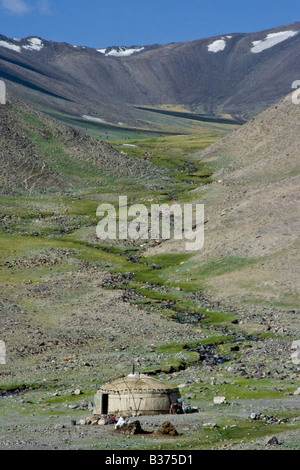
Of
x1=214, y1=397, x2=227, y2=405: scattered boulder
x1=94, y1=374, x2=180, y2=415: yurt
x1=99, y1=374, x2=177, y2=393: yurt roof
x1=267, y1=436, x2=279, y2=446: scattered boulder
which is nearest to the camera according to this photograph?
x1=267, y1=436, x2=279, y2=446: scattered boulder

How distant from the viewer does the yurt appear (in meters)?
44.6

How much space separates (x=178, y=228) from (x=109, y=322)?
189 feet

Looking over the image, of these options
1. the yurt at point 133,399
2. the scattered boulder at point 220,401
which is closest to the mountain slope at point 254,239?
the scattered boulder at point 220,401

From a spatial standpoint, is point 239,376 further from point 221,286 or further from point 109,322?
point 221,286

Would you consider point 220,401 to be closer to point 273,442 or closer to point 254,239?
point 273,442

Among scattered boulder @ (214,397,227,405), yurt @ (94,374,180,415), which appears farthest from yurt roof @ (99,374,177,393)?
scattered boulder @ (214,397,227,405)

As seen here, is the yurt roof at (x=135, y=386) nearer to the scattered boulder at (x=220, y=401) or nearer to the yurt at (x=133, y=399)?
the yurt at (x=133, y=399)

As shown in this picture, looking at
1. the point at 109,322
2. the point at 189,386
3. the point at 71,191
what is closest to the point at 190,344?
the point at 109,322

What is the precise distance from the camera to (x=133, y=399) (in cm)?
4466

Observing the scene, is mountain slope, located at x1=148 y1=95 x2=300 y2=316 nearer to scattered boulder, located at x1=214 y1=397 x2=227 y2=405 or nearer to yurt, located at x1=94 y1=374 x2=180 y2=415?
scattered boulder, located at x1=214 y1=397 x2=227 y2=405

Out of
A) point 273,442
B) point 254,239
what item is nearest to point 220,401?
point 273,442

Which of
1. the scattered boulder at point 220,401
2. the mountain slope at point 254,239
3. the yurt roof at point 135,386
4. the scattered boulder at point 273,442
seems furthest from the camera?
the mountain slope at point 254,239

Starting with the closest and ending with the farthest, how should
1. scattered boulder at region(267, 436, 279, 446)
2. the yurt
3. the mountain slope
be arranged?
scattered boulder at region(267, 436, 279, 446) → the yurt → the mountain slope

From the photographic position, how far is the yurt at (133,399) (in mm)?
44594
